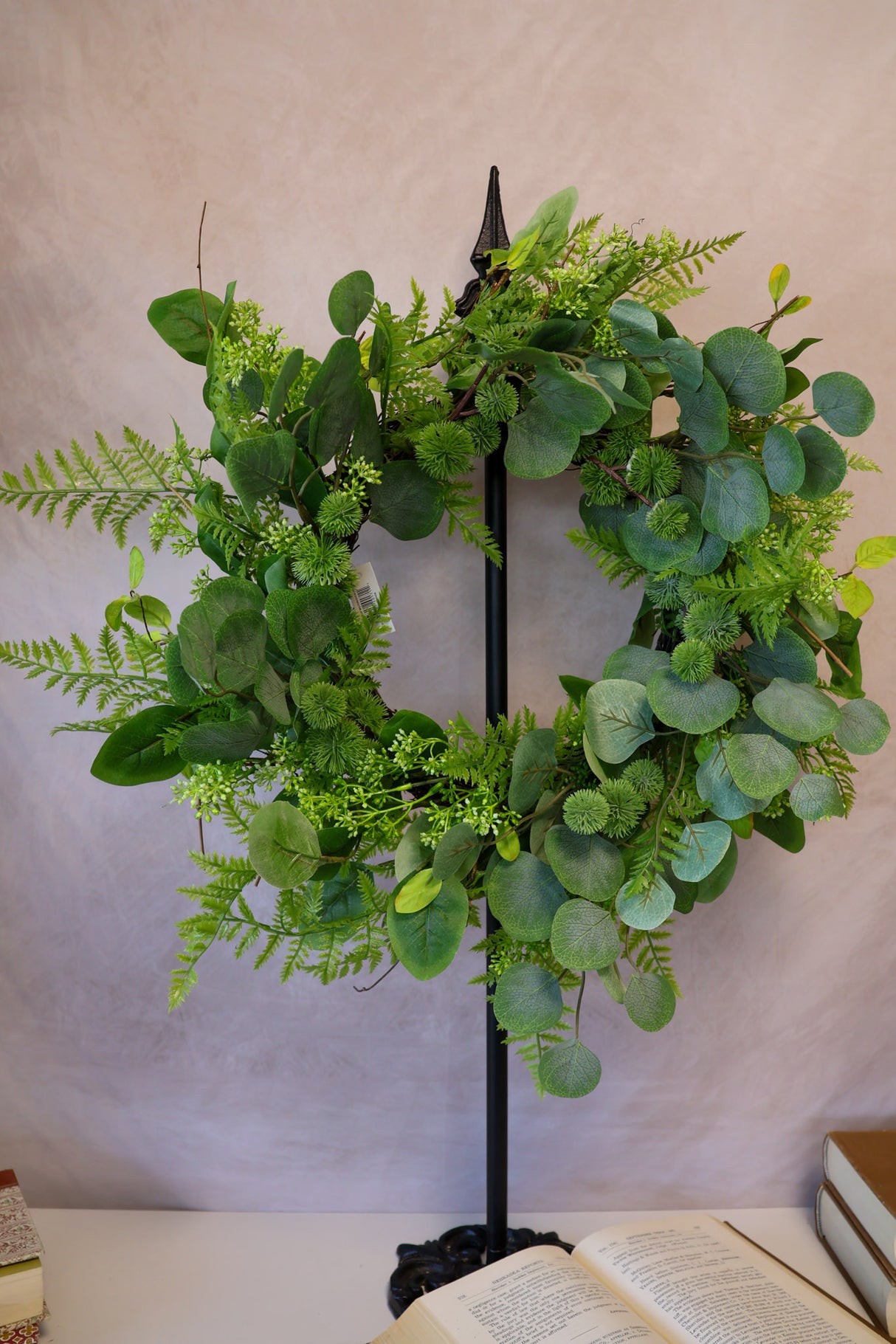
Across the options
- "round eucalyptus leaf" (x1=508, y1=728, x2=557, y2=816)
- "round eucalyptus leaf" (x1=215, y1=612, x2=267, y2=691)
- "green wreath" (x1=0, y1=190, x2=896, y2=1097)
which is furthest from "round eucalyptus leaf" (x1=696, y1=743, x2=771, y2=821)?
"round eucalyptus leaf" (x1=215, y1=612, x2=267, y2=691)

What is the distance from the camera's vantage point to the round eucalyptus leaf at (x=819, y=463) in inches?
25.3

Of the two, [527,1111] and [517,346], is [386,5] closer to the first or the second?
[517,346]

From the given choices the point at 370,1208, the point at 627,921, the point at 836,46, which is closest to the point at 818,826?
the point at 627,921

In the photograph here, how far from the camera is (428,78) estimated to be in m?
0.84

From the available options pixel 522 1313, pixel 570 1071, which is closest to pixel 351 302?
pixel 570 1071

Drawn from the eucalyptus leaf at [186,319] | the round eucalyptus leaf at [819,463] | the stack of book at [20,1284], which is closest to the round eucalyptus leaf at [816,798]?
the round eucalyptus leaf at [819,463]

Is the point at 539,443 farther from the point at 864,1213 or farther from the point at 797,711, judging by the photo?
the point at 864,1213

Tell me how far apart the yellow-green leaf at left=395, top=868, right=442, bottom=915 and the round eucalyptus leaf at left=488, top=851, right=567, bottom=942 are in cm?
5

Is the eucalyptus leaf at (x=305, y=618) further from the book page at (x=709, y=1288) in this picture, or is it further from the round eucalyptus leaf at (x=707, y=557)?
Result: the book page at (x=709, y=1288)

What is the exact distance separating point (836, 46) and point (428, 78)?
0.40 meters

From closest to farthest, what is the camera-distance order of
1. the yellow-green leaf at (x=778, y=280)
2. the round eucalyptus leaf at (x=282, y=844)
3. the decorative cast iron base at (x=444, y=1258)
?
the round eucalyptus leaf at (x=282, y=844) → the yellow-green leaf at (x=778, y=280) → the decorative cast iron base at (x=444, y=1258)

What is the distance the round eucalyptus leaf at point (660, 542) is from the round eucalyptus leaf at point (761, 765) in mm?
148

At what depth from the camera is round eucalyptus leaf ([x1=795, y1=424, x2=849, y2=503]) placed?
643mm

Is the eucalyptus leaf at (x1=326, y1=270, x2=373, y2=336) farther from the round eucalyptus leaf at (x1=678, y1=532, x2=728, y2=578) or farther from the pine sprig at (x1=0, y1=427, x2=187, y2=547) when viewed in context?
the round eucalyptus leaf at (x1=678, y1=532, x2=728, y2=578)
